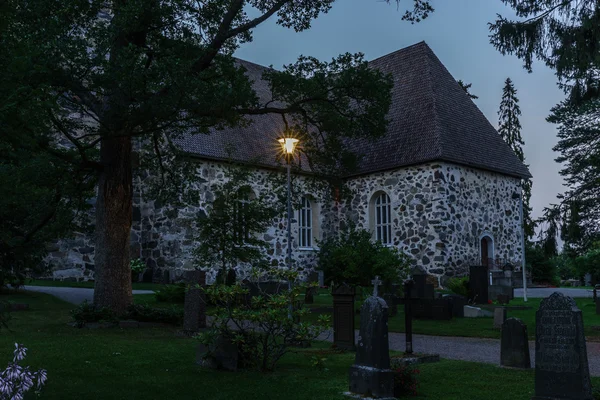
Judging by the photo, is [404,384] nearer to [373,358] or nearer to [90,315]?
[373,358]

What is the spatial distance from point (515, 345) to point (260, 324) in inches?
138

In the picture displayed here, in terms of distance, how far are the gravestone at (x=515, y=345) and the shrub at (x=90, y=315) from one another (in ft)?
25.3

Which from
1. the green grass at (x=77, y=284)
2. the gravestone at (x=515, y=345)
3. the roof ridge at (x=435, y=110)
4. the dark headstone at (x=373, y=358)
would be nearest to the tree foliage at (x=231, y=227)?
the green grass at (x=77, y=284)

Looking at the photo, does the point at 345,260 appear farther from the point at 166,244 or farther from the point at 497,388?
the point at 497,388

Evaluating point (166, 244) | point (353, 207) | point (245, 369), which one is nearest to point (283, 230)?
point (353, 207)

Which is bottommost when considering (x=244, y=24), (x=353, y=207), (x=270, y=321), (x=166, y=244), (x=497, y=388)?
(x=497, y=388)

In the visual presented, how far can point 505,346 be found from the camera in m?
8.33

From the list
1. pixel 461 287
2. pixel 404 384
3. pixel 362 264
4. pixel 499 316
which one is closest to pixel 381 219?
pixel 461 287

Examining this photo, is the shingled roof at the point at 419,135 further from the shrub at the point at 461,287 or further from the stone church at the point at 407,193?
the shrub at the point at 461,287

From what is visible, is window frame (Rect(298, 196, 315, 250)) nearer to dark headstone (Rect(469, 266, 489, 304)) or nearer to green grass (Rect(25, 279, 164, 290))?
green grass (Rect(25, 279, 164, 290))

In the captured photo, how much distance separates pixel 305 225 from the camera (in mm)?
26781

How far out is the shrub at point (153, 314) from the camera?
12.7 meters

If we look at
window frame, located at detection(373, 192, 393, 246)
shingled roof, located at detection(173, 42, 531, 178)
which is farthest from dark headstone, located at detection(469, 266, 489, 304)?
window frame, located at detection(373, 192, 393, 246)

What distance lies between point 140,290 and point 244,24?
9998 millimetres
